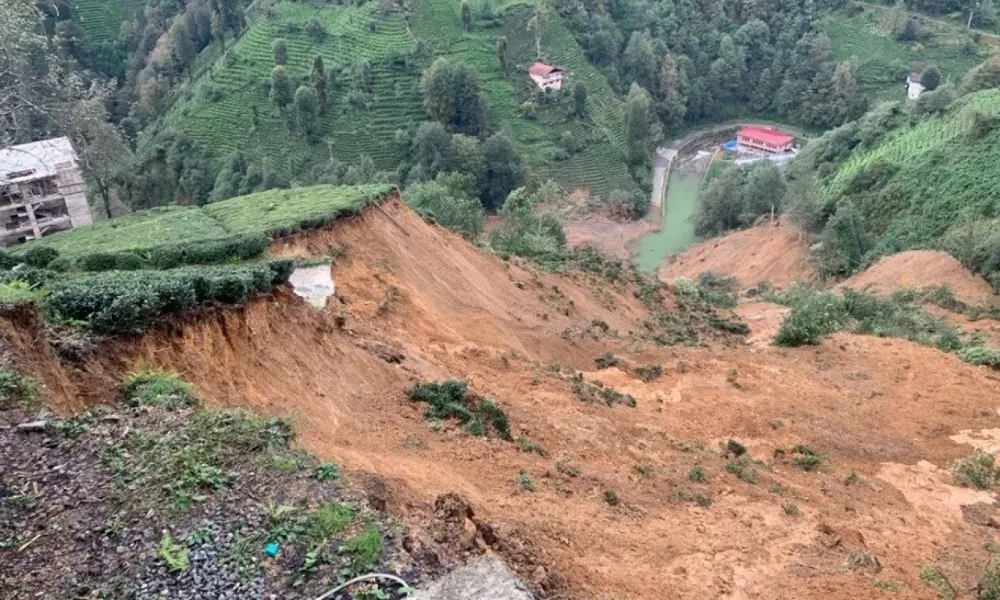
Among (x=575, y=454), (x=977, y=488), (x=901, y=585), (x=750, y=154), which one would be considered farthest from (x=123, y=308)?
(x=750, y=154)

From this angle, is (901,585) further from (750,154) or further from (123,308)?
(750,154)

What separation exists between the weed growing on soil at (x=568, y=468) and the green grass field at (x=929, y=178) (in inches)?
1241

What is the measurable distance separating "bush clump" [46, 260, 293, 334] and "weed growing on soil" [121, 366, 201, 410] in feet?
3.75

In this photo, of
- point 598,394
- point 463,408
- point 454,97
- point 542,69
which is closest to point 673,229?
point 542,69

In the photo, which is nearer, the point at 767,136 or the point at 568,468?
the point at 568,468

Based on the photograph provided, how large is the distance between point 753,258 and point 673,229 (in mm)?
12550

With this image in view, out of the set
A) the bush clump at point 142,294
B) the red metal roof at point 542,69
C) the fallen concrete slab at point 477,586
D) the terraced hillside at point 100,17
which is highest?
the terraced hillside at point 100,17

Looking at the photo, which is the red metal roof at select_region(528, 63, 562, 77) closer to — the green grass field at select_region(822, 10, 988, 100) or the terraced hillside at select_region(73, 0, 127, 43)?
the green grass field at select_region(822, 10, 988, 100)

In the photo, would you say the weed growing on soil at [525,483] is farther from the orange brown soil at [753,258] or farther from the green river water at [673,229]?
the green river water at [673,229]

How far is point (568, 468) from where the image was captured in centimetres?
1411

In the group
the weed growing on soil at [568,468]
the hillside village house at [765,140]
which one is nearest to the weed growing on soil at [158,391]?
the weed growing on soil at [568,468]

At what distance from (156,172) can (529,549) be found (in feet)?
160

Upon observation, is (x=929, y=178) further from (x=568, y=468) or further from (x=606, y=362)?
(x=568, y=468)

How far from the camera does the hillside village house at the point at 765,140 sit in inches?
2549
